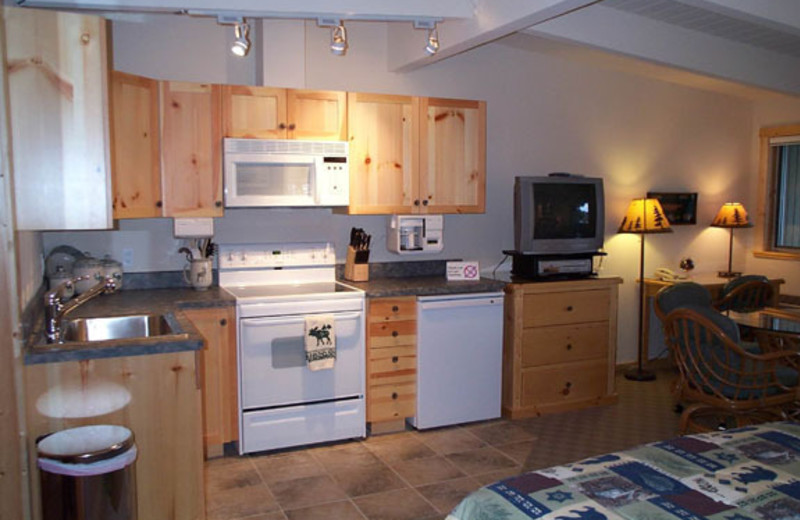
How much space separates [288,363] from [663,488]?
2.42 metres

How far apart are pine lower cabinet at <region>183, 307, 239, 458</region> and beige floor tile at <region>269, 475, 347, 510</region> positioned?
51 centimetres

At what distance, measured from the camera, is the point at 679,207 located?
5.85 meters

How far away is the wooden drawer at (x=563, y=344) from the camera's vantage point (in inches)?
174

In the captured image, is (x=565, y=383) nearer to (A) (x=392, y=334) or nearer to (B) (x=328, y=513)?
(A) (x=392, y=334)

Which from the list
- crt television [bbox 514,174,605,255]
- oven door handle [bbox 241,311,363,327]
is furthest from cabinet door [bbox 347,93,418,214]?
crt television [bbox 514,174,605,255]

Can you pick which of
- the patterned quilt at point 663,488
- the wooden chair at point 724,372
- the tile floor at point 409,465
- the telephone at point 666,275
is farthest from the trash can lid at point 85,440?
the telephone at point 666,275

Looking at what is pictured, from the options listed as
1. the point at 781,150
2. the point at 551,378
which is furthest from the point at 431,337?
the point at 781,150

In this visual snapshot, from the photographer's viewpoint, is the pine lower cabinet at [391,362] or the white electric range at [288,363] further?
the pine lower cabinet at [391,362]

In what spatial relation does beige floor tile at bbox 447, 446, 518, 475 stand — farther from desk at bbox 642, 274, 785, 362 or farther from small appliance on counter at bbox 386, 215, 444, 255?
desk at bbox 642, 274, 785, 362

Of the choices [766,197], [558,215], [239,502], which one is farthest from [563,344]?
[766,197]

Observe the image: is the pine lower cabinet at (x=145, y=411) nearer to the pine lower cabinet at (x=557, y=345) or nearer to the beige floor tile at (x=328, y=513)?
the beige floor tile at (x=328, y=513)

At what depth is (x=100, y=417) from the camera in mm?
2541

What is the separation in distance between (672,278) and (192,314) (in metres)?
3.86

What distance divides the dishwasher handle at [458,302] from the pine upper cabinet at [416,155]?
628 millimetres
